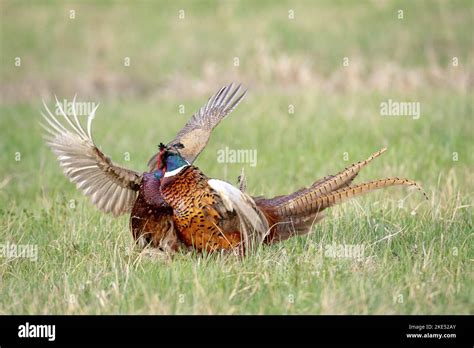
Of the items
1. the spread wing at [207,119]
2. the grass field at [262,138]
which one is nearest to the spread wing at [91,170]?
the grass field at [262,138]

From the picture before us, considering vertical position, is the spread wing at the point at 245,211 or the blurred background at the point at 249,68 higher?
the blurred background at the point at 249,68

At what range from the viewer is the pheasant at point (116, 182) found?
5859 mm

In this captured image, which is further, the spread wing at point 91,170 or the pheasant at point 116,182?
the spread wing at point 91,170

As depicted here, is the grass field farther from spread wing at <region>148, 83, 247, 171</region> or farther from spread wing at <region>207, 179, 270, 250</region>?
spread wing at <region>148, 83, 247, 171</region>

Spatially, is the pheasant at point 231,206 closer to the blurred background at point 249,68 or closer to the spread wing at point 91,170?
the spread wing at point 91,170

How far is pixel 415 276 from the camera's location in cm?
556

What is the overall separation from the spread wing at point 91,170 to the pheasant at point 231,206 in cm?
55

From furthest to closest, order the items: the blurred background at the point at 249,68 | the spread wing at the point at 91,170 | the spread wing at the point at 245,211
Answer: the blurred background at the point at 249,68 → the spread wing at the point at 91,170 → the spread wing at the point at 245,211

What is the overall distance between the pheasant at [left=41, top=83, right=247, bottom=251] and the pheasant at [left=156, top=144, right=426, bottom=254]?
12cm

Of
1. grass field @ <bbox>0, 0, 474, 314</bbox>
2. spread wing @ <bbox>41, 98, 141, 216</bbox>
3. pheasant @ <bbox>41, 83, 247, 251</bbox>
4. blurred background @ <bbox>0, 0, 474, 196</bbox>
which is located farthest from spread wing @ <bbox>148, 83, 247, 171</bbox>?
blurred background @ <bbox>0, 0, 474, 196</bbox>

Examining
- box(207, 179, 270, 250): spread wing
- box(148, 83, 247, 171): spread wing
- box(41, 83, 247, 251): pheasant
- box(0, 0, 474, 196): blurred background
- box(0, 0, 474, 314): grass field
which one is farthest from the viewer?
box(0, 0, 474, 196): blurred background

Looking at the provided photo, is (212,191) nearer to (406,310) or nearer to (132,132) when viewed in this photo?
(406,310)

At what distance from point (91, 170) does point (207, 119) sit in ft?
4.15

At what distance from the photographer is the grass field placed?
18.1ft
